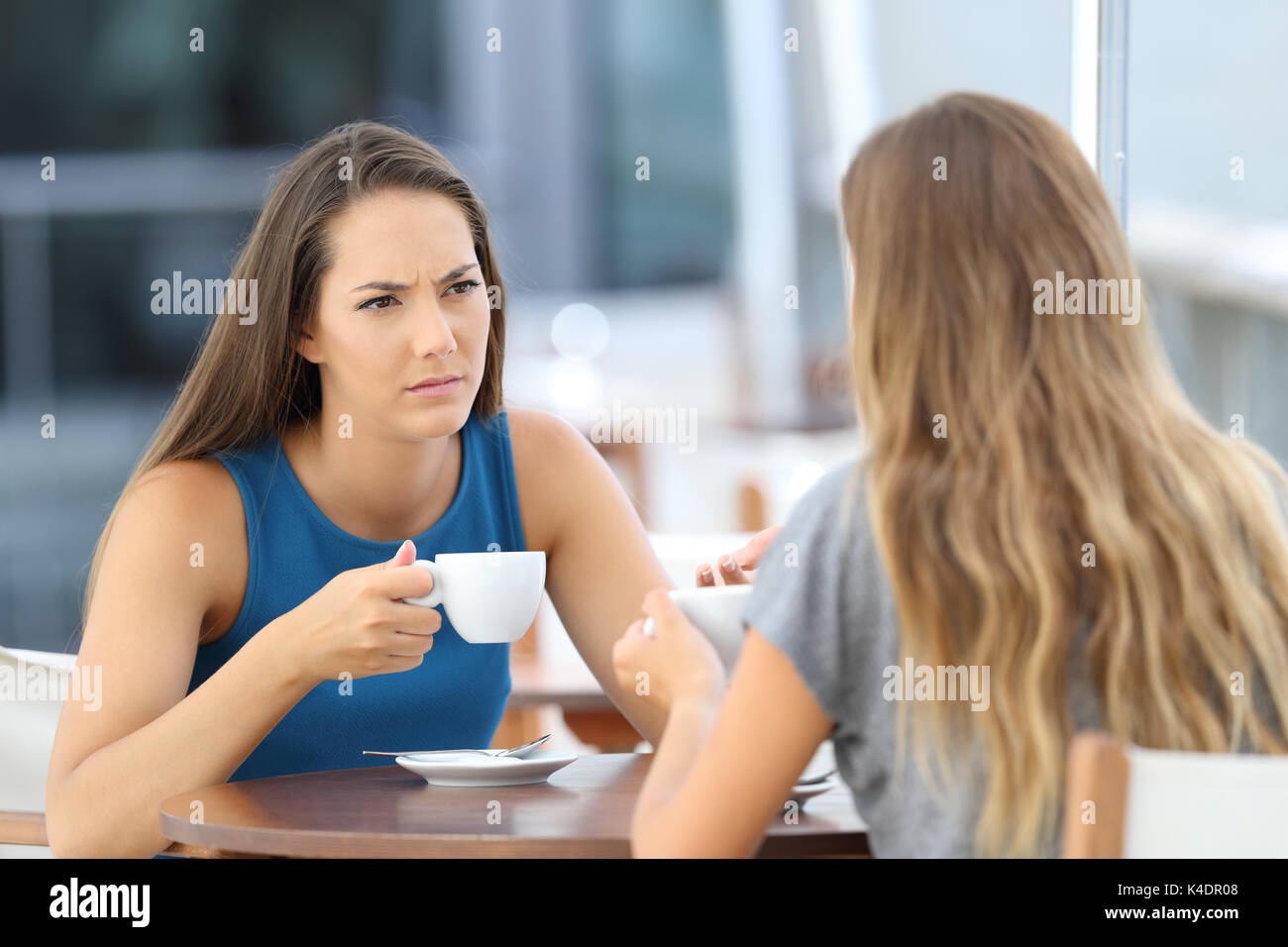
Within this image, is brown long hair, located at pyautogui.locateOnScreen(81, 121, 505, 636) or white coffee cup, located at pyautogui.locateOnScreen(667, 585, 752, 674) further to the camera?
brown long hair, located at pyautogui.locateOnScreen(81, 121, 505, 636)

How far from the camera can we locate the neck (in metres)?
1.58

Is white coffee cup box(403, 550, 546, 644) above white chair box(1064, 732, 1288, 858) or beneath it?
above

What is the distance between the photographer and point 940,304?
101cm

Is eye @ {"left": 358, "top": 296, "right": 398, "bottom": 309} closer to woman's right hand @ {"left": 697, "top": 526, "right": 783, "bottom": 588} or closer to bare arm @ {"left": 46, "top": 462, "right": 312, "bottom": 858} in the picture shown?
bare arm @ {"left": 46, "top": 462, "right": 312, "bottom": 858}

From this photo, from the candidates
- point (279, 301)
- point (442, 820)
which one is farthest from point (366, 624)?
point (279, 301)

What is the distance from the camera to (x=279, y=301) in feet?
5.09

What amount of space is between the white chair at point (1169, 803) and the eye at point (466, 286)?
897mm

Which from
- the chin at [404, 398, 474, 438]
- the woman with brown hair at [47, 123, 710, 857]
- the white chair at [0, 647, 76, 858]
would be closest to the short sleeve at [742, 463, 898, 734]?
the woman with brown hair at [47, 123, 710, 857]

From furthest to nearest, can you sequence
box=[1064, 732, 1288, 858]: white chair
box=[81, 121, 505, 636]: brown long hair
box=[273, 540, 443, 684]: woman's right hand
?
box=[81, 121, 505, 636]: brown long hair → box=[273, 540, 443, 684]: woman's right hand → box=[1064, 732, 1288, 858]: white chair

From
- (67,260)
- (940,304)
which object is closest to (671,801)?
(940,304)

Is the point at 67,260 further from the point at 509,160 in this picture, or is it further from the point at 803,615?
the point at 803,615

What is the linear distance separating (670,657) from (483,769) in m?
0.21

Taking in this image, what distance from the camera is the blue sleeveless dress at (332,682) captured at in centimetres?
148

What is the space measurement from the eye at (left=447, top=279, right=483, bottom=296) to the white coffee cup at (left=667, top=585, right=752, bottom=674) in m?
0.51
